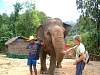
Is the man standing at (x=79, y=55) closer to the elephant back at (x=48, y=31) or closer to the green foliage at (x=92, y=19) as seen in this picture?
the elephant back at (x=48, y=31)

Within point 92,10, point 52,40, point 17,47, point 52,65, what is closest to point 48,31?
point 52,40

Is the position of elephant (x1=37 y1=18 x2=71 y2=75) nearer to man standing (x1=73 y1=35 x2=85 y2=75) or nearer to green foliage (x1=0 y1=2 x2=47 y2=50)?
man standing (x1=73 y1=35 x2=85 y2=75)

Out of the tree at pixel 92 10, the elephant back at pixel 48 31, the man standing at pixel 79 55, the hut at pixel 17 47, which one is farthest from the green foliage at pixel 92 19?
the man standing at pixel 79 55

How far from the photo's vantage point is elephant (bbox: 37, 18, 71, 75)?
441 inches

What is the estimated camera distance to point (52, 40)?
38.9 ft

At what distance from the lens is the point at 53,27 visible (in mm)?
12734

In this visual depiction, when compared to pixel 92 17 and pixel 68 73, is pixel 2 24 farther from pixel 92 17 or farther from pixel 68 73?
pixel 68 73

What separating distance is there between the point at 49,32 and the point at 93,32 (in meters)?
15.5

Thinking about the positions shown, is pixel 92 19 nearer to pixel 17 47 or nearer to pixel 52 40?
pixel 17 47

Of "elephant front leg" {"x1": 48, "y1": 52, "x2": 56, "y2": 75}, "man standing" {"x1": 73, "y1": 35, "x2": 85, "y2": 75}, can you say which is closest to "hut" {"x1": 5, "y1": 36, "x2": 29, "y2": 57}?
"elephant front leg" {"x1": 48, "y1": 52, "x2": 56, "y2": 75}

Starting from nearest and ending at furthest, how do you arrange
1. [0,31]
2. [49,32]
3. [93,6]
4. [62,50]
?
[62,50]
[49,32]
[93,6]
[0,31]

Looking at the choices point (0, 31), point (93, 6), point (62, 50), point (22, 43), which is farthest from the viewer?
point (0, 31)

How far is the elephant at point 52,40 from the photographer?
11.2 metres

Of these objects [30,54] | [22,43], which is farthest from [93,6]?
[30,54]
